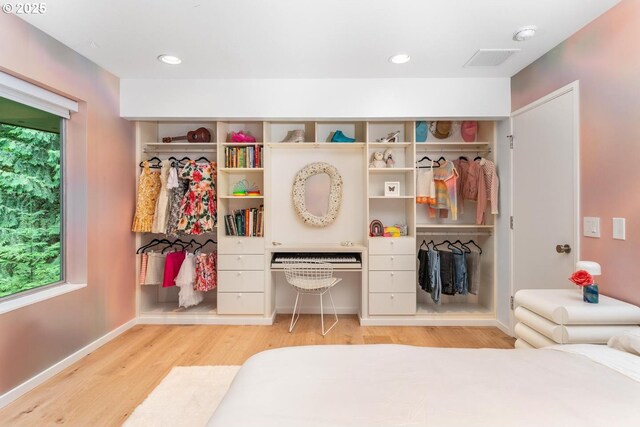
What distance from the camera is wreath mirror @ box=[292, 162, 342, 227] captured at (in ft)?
11.9

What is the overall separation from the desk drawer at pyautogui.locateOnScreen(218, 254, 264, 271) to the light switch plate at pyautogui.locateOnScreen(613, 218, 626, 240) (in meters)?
2.88

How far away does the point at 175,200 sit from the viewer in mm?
3391

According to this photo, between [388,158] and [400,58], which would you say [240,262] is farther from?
[400,58]

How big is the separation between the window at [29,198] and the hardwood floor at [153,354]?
774mm

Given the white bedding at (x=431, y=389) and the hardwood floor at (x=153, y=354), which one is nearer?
the white bedding at (x=431, y=389)

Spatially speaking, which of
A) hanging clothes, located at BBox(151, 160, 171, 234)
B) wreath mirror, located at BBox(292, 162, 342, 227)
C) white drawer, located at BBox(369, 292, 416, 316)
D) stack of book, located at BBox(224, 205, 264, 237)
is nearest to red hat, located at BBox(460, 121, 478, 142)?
wreath mirror, located at BBox(292, 162, 342, 227)

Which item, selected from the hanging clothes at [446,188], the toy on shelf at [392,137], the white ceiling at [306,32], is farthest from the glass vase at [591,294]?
the toy on shelf at [392,137]

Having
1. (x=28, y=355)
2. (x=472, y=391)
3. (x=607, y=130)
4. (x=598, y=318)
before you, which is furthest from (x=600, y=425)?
(x=28, y=355)

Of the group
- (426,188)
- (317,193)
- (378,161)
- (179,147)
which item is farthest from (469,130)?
(179,147)

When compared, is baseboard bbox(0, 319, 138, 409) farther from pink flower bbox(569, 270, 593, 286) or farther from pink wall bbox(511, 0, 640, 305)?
pink wall bbox(511, 0, 640, 305)

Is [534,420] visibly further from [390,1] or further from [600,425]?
[390,1]

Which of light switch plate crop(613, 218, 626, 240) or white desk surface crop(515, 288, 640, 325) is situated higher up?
light switch plate crop(613, 218, 626, 240)

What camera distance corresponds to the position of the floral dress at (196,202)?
11.0ft

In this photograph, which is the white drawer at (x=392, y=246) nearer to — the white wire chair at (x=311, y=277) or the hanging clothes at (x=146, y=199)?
the white wire chair at (x=311, y=277)
